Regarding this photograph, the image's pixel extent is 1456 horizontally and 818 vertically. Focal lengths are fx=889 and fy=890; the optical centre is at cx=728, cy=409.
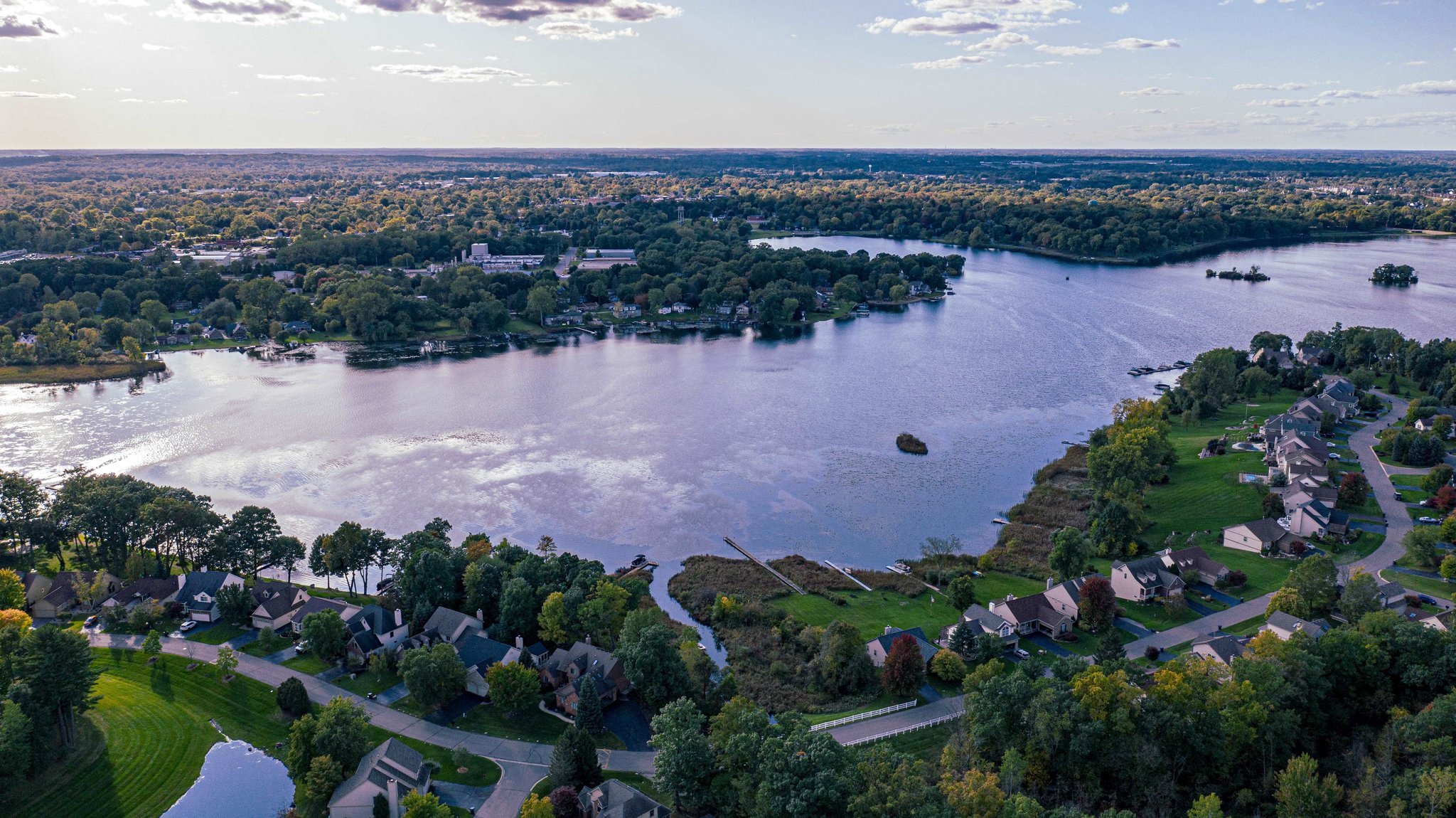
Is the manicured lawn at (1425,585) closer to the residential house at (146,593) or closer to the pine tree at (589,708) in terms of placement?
the pine tree at (589,708)

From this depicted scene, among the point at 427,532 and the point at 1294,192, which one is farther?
the point at 1294,192

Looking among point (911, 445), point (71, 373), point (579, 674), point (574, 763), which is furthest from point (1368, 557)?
point (71, 373)

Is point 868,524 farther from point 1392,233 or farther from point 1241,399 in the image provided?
point 1392,233

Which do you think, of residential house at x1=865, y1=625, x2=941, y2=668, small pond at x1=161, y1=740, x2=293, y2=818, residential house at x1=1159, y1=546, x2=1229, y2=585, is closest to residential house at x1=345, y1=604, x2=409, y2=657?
small pond at x1=161, y1=740, x2=293, y2=818

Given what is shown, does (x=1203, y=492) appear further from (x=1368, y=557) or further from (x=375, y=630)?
(x=375, y=630)

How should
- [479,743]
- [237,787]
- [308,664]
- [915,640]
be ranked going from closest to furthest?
[237,787], [479,743], [915,640], [308,664]

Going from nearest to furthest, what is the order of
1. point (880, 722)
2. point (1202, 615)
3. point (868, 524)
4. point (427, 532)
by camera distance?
point (880, 722) → point (1202, 615) → point (427, 532) → point (868, 524)

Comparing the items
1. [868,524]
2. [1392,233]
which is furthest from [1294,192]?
[868,524]
